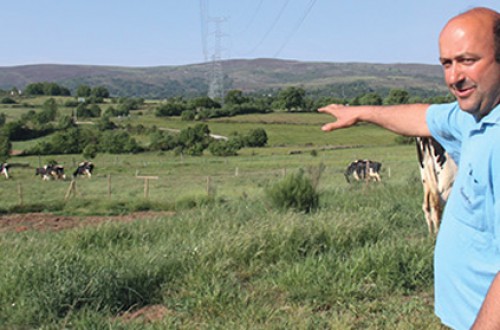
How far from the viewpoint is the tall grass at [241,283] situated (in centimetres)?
480

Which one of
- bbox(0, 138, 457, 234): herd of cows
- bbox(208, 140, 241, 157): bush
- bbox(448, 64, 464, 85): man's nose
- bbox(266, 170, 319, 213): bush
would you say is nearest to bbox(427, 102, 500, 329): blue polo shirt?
bbox(448, 64, 464, 85): man's nose

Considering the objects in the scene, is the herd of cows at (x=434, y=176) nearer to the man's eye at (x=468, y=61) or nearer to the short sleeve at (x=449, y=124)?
the short sleeve at (x=449, y=124)

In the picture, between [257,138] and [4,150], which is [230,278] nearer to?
[4,150]

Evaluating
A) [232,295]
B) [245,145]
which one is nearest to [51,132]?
[245,145]

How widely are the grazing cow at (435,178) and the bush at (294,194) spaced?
433cm

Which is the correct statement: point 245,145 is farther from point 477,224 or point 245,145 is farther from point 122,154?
point 477,224

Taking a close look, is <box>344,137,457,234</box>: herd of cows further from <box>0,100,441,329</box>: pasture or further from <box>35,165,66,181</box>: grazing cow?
<box>35,165,66,181</box>: grazing cow

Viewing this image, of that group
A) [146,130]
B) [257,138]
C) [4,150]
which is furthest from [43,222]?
[146,130]

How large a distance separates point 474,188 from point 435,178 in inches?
266

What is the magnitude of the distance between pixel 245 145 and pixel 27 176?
1034 inches

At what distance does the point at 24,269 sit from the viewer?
557 cm

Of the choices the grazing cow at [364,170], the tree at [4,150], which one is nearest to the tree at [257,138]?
the tree at [4,150]

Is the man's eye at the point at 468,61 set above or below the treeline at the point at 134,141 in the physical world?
above

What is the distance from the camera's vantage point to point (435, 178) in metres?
8.51
